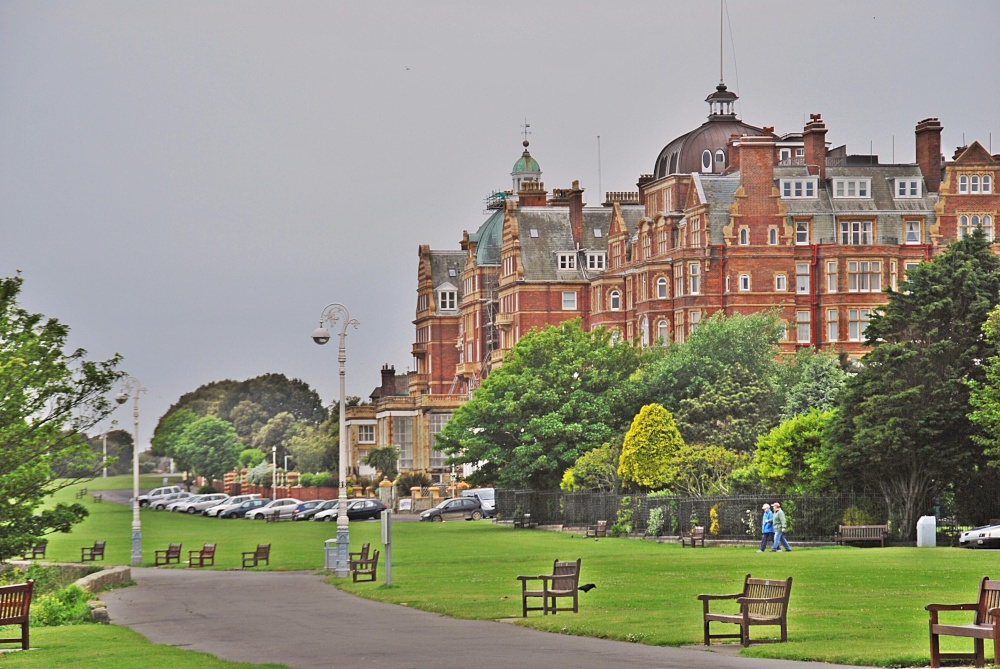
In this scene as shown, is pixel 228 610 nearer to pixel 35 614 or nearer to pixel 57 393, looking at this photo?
pixel 35 614

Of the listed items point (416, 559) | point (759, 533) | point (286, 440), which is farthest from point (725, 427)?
point (286, 440)

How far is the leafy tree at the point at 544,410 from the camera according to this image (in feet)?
269

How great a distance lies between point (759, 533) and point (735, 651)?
33.6m

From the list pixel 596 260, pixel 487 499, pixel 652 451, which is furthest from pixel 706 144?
pixel 652 451

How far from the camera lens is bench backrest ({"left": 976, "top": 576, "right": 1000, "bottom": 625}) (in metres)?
20.7

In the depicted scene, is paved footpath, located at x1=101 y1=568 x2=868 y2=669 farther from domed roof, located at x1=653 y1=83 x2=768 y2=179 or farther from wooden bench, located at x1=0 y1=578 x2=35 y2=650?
domed roof, located at x1=653 y1=83 x2=768 y2=179

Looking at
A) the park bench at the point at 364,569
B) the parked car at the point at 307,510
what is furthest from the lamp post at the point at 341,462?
the parked car at the point at 307,510

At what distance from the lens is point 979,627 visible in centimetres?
2038

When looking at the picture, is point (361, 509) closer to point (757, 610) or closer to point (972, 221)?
point (972, 221)

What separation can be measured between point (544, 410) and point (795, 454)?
25.1 metres

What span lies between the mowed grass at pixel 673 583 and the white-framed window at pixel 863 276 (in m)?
35.8

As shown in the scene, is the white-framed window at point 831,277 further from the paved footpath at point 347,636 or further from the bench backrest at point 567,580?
the bench backrest at point 567,580

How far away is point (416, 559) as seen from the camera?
5338 centimetres

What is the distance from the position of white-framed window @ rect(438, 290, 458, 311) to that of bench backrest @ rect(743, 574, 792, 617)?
409 ft
